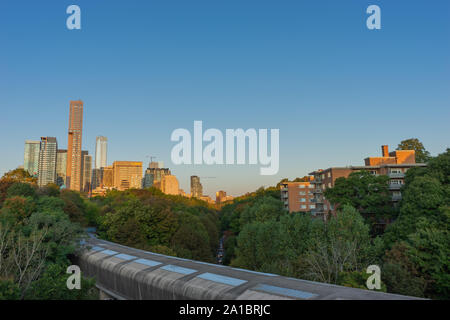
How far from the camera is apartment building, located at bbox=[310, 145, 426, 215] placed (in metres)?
52.7

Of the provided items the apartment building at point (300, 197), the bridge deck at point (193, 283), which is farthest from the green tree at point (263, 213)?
the bridge deck at point (193, 283)

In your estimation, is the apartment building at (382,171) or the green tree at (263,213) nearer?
the apartment building at (382,171)

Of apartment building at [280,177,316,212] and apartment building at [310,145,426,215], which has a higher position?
apartment building at [310,145,426,215]

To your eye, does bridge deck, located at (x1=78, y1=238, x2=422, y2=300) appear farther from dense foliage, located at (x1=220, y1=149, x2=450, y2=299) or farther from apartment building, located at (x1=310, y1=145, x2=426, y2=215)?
apartment building, located at (x1=310, y1=145, x2=426, y2=215)

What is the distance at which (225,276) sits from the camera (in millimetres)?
16750

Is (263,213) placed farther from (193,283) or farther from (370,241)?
(193,283)

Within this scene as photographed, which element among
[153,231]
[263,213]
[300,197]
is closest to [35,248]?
[153,231]

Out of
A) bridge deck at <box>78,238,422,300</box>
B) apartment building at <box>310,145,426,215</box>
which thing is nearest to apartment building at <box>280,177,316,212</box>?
apartment building at <box>310,145,426,215</box>

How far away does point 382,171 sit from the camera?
55594 mm

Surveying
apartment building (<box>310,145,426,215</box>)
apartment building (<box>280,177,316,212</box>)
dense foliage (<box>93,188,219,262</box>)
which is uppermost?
apartment building (<box>310,145,426,215</box>)

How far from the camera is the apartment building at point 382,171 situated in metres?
52.7

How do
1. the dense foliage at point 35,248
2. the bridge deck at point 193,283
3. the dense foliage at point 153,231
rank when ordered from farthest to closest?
the dense foliage at point 153,231 → the dense foliage at point 35,248 → the bridge deck at point 193,283

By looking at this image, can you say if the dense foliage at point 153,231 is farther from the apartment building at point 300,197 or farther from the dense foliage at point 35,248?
the apartment building at point 300,197

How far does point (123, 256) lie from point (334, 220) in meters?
25.1
